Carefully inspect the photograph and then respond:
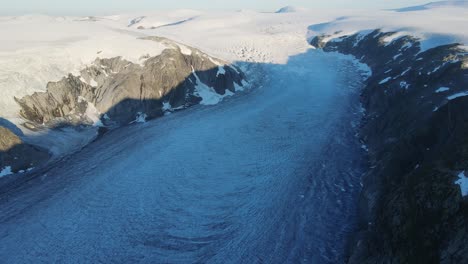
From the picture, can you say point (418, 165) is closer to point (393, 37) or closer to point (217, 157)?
point (217, 157)

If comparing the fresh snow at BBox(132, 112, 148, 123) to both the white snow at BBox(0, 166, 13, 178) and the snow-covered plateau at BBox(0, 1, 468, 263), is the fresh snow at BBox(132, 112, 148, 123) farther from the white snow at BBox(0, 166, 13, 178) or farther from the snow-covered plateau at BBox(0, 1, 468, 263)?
the white snow at BBox(0, 166, 13, 178)

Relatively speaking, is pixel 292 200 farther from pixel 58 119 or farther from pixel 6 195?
pixel 58 119

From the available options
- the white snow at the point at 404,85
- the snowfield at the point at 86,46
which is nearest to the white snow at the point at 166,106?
the snowfield at the point at 86,46

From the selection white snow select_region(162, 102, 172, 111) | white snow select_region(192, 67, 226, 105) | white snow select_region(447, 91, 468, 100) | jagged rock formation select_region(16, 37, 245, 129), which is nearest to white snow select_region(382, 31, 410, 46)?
jagged rock formation select_region(16, 37, 245, 129)

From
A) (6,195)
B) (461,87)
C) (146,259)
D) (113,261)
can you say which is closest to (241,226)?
(146,259)

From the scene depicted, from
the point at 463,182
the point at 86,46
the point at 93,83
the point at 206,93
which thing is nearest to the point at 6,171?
the point at 93,83

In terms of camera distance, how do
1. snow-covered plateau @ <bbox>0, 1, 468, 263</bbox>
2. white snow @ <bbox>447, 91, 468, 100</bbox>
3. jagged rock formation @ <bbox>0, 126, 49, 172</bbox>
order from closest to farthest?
snow-covered plateau @ <bbox>0, 1, 468, 263</bbox>
white snow @ <bbox>447, 91, 468, 100</bbox>
jagged rock formation @ <bbox>0, 126, 49, 172</bbox>

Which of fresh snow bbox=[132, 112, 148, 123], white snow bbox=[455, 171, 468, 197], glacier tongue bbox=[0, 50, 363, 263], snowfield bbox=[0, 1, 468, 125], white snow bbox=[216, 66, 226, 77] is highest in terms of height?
snowfield bbox=[0, 1, 468, 125]

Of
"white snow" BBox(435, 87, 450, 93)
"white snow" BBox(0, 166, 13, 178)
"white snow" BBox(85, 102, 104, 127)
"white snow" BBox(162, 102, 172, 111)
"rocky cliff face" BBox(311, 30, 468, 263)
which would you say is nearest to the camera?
"rocky cliff face" BBox(311, 30, 468, 263)

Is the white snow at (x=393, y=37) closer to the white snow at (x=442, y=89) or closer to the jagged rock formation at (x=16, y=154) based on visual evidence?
the white snow at (x=442, y=89)
